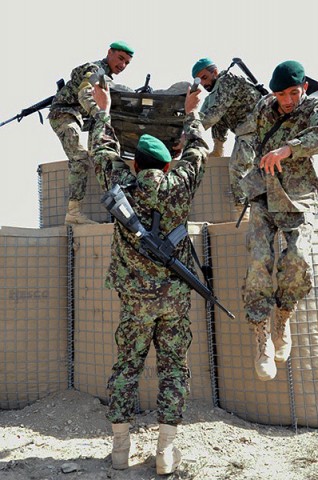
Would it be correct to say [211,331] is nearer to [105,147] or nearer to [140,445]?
[140,445]

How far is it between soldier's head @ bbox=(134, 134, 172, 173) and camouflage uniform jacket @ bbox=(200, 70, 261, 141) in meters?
2.00

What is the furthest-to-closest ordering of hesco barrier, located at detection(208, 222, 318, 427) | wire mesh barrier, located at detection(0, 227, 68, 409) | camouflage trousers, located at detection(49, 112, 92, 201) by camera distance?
camouflage trousers, located at detection(49, 112, 92, 201), wire mesh barrier, located at detection(0, 227, 68, 409), hesco barrier, located at detection(208, 222, 318, 427)

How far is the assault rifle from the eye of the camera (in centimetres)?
322

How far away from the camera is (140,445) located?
365 cm

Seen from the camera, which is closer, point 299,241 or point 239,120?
point 299,241

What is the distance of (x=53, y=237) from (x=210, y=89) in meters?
2.49

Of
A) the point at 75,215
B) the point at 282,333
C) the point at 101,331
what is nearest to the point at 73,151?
the point at 75,215

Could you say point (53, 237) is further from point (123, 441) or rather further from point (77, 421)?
point (123, 441)

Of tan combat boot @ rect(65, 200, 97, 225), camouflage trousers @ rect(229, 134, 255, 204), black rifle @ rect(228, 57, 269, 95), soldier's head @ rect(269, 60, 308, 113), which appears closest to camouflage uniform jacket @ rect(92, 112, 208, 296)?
soldier's head @ rect(269, 60, 308, 113)

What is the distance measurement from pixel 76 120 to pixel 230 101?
1602mm

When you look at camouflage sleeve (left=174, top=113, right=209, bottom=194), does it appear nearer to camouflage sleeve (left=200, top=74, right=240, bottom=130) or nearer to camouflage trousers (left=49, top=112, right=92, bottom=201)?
camouflage sleeve (left=200, top=74, right=240, bottom=130)

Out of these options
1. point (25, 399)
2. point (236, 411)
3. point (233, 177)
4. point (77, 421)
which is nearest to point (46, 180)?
point (233, 177)

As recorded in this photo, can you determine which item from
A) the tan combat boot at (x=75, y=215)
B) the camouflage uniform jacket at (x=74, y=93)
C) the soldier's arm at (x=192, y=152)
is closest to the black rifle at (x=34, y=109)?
the camouflage uniform jacket at (x=74, y=93)

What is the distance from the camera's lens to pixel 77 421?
409cm
